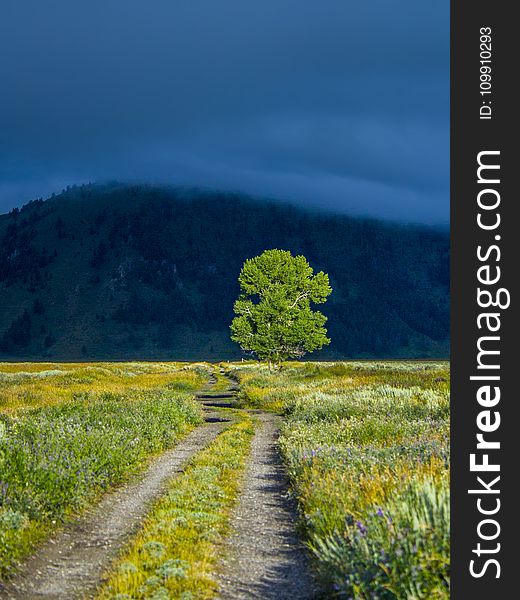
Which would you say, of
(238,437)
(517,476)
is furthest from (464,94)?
(238,437)

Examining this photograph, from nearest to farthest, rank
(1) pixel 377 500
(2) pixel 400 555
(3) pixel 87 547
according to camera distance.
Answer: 1. (2) pixel 400 555
2. (1) pixel 377 500
3. (3) pixel 87 547

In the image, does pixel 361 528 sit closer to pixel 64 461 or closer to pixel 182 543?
pixel 182 543

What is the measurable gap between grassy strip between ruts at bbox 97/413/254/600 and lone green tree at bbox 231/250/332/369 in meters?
37.4

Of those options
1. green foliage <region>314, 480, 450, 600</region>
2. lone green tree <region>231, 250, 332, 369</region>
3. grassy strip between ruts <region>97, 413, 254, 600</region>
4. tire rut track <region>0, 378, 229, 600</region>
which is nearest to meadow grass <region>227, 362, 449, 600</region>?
green foliage <region>314, 480, 450, 600</region>

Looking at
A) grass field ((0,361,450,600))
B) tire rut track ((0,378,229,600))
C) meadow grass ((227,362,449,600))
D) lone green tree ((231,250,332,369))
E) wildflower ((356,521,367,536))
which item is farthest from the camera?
lone green tree ((231,250,332,369))

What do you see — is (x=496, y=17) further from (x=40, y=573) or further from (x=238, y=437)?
(x=238, y=437)

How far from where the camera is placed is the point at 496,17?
518cm

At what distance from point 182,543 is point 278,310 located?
43260mm

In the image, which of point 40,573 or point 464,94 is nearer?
point 464,94

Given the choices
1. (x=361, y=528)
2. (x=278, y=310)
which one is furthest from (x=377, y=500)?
(x=278, y=310)

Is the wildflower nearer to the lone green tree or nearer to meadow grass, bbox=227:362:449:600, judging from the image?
meadow grass, bbox=227:362:449:600

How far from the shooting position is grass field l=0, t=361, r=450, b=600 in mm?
5964

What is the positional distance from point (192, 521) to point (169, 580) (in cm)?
250

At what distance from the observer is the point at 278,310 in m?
51.3
